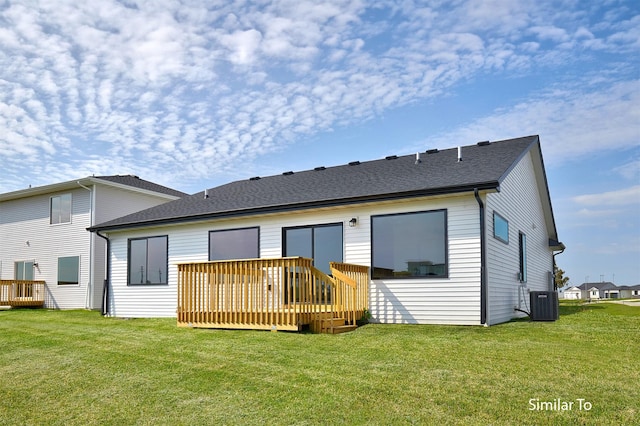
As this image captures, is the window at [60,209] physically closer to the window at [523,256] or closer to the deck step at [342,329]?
the deck step at [342,329]

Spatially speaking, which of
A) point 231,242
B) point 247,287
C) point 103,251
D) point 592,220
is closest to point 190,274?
point 247,287

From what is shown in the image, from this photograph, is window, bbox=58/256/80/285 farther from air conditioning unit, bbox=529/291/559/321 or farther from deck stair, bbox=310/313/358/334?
air conditioning unit, bbox=529/291/559/321

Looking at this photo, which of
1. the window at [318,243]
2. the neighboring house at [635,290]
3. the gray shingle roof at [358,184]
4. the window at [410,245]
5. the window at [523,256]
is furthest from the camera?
the neighboring house at [635,290]

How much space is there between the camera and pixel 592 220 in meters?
21.7

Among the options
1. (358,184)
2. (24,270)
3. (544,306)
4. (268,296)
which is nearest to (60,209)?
(24,270)

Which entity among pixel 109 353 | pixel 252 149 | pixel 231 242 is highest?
pixel 252 149

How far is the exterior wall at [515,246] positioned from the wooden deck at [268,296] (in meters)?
2.54

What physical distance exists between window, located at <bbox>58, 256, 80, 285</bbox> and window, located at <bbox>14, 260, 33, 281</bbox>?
1962 millimetres

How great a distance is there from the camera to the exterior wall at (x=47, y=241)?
63.9 ft

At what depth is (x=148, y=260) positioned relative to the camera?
578 inches

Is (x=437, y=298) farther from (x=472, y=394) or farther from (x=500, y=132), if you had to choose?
(x=500, y=132)

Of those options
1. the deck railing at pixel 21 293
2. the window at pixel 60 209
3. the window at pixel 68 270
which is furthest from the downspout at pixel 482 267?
the deck railing at pixel 21 293

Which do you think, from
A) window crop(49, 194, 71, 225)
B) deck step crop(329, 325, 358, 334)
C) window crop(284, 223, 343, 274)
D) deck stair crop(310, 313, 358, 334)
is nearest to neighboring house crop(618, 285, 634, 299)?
window crop(49, 194, 71, 225)

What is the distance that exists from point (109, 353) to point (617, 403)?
6700mm
